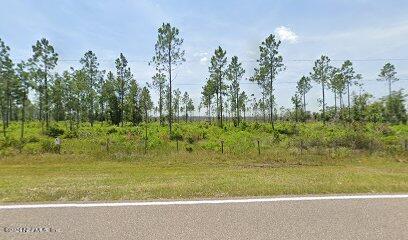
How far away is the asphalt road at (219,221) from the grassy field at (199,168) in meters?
1.17

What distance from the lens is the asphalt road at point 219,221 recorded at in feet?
16.8

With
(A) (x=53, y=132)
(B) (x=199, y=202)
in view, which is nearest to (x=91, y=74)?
(A) (x=53, y=132)

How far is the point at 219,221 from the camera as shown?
578 cm

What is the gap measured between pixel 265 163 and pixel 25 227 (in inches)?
588

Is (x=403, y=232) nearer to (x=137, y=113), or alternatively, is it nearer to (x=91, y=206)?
(x=91, y=206)

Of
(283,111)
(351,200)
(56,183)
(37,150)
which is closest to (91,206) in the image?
(56,183)

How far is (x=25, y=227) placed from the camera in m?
5.50

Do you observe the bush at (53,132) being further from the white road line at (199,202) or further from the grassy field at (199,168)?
the white road line at (199,202)

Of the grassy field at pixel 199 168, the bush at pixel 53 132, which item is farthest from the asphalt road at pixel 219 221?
the bush at pixel 53 132

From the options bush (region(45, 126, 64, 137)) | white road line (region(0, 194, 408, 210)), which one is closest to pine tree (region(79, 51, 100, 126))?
bush (region(45, 126, 64, 137))

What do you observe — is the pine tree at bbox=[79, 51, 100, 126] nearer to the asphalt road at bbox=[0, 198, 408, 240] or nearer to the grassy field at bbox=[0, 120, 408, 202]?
the grassy field at bbox=[0, 120, 408, 202]

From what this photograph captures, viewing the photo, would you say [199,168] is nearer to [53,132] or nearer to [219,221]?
[219,221]

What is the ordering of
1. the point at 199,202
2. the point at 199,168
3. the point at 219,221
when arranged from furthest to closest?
1. the point at 199,168
2. the point at 199,202
3. the point at 219,221

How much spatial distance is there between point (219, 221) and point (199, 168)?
32.4 ft
